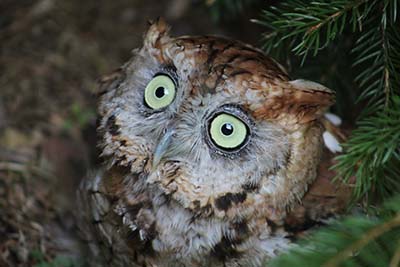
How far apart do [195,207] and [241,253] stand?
8.1 inches

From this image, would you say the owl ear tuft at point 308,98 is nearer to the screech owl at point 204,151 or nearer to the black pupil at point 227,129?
the screech owl at point 204,151

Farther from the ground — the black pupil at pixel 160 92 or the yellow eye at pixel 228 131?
the black pupil at pixel 160 92

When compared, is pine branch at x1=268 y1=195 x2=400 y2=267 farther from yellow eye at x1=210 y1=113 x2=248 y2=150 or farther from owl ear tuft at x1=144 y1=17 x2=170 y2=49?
owl ear tuft at x1=144 y1=17 x2=170 y2=49

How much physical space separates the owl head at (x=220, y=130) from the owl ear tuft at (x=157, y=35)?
0.7 inches

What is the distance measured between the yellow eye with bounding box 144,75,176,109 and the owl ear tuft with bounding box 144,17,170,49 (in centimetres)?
12

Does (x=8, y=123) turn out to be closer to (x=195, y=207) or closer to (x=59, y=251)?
(x=59, y=251)

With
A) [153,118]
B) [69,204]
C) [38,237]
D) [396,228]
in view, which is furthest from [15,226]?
[396,228]

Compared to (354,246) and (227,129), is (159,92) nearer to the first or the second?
(227,129)

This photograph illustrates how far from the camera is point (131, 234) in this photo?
212 cm

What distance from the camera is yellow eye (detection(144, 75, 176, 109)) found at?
1979 mm

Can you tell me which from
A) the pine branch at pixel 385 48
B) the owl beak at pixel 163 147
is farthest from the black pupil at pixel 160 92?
the pine branch at pixel 385 48

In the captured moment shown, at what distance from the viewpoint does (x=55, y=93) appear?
11.0ft

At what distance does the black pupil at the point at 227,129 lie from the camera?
6.21 feet

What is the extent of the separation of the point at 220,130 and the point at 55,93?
1.66m
